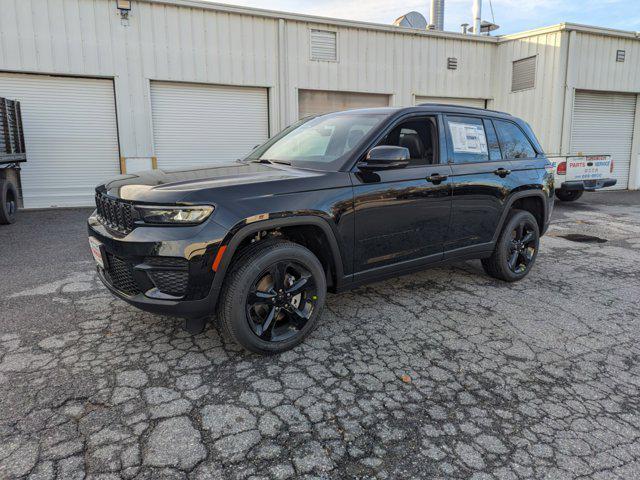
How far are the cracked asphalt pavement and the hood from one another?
43.7 inches

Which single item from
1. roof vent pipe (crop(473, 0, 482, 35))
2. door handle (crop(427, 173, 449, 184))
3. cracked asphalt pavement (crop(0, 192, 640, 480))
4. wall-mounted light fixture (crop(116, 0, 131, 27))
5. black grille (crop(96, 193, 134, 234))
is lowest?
cracked asphalt pavement (crop(0, 192, 640, 480))

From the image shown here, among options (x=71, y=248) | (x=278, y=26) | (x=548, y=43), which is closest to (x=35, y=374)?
(x=71, y=248)

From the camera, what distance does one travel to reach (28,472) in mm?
2086

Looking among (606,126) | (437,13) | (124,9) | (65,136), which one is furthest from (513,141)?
(437,13)

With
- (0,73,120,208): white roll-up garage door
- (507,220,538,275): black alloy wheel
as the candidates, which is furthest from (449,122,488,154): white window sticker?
(0,73,120,208): white roll-up garage door

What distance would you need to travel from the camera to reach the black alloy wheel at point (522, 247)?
4957mm

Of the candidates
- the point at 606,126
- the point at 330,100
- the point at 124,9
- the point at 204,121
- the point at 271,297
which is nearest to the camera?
the point at 271,297

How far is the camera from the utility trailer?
8.03 metres

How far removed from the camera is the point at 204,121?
458 inches

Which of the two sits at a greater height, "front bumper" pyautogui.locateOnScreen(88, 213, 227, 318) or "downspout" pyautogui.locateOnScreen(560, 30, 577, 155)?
"downspout" pyautogui.locateOnScreen(560, 30, 577, 155)

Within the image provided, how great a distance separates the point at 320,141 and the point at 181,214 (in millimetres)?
1596

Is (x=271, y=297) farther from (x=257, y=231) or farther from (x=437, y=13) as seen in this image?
(x=437, y=13)

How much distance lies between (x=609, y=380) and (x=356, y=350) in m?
1.65

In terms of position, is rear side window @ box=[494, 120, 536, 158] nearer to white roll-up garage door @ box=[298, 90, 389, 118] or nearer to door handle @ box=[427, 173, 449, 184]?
door handle @ box=[427, 173, 449, 184]
